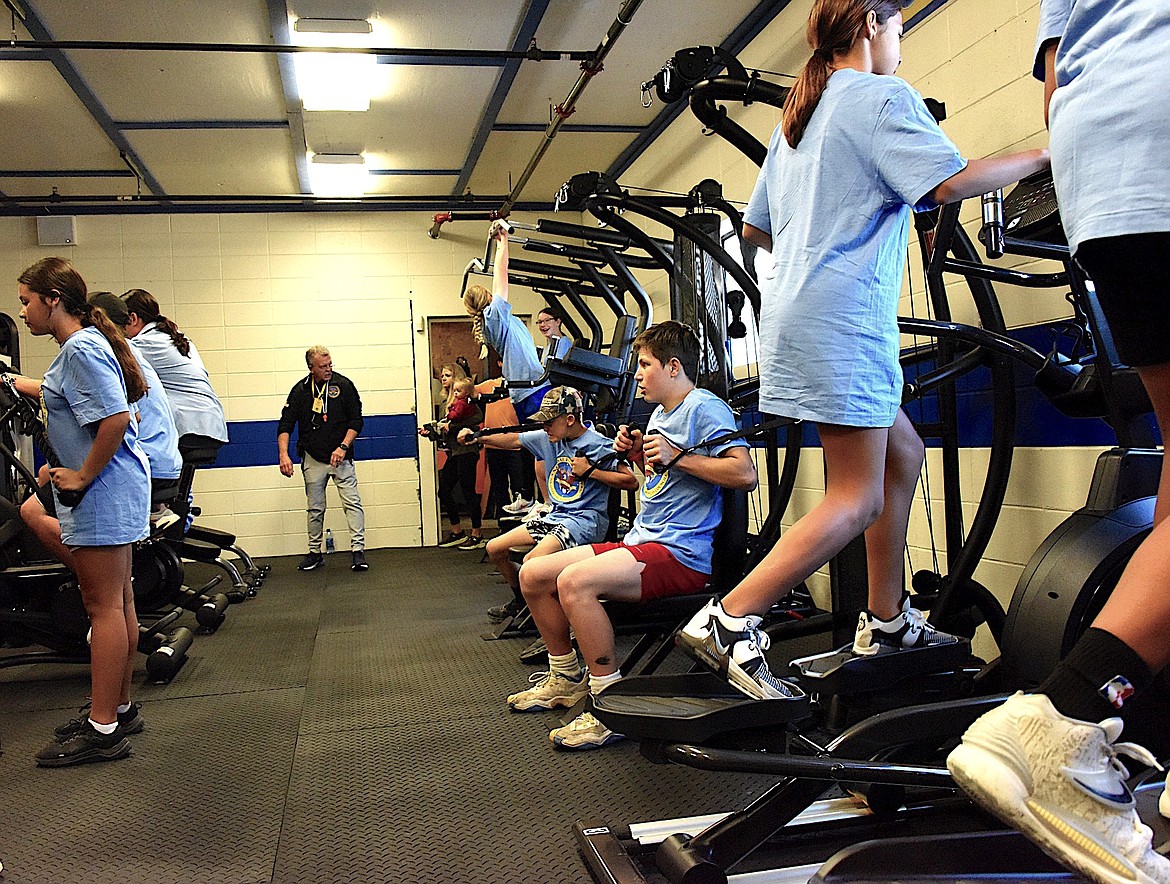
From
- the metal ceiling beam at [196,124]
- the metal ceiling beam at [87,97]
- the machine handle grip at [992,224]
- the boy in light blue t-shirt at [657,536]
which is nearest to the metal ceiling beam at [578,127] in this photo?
the metal ceiling beam at [196,124]

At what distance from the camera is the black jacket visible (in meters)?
6.75

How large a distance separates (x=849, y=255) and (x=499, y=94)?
173 inches

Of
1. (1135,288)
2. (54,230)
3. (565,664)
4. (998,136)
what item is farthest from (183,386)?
(1135,288)

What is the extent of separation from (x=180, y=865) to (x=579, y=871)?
2.77 feet

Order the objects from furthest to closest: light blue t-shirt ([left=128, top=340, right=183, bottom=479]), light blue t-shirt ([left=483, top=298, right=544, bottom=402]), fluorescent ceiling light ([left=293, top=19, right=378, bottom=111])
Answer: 1. light blue t-shirt ([left=483, top=298, right=544, bottom=402])
2. fluorescent ceiling light ([left=293, top=19, right=378, bottom=111])
3. light blue t-shirt ([left=128, top=340, right=183, bottom=479])

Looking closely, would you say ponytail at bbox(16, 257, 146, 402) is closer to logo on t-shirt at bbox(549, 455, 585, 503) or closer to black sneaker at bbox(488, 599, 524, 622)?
logo on t-shirt at bbox(549, 455, 585, 503)

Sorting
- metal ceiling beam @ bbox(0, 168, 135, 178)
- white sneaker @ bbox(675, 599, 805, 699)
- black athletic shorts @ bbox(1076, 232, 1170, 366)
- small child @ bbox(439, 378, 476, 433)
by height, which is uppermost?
metal ceiling beam @ bbox(0, 168, 135, 178)

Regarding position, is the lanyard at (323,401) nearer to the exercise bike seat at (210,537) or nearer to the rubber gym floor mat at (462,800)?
the exercise bike seat at (210,537)

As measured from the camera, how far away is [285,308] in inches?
307

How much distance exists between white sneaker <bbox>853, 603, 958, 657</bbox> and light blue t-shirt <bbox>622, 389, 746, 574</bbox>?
0.77 m

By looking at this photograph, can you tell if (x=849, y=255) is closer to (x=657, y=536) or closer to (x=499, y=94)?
(x=657, y=536)

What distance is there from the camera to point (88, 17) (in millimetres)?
4363

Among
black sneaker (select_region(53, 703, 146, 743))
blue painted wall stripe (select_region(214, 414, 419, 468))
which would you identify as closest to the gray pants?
blue painted wall stripe (select_region(214, 414, 419, 468))

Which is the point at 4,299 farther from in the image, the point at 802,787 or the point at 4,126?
the point at 802,787
